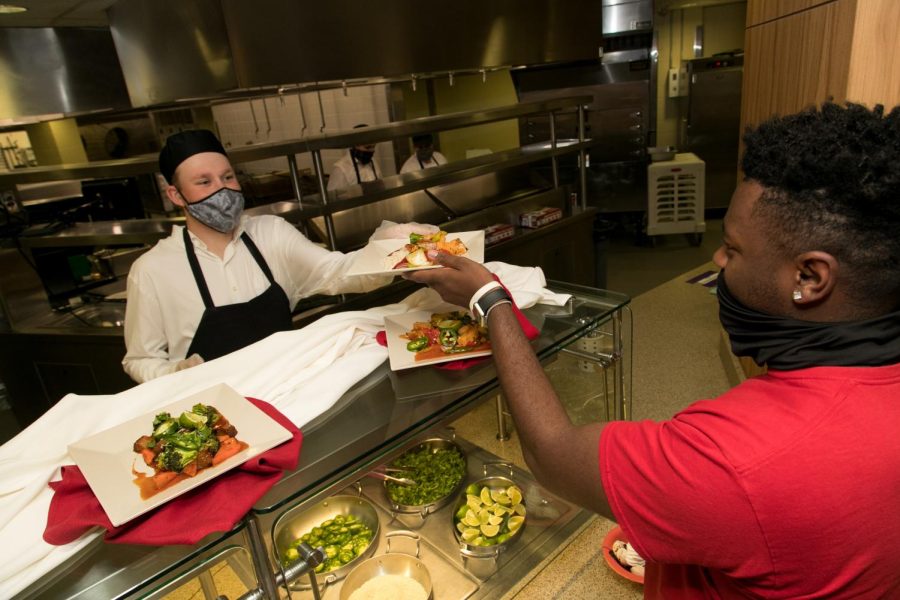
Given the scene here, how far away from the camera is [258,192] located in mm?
5172

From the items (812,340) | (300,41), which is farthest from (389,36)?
(812,340)

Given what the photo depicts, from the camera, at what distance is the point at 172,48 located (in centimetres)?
283

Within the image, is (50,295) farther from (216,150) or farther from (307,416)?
(307,416)

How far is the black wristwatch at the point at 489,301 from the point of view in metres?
1.13

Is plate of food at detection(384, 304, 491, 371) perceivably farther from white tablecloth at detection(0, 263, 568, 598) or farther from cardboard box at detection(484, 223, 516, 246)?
cardboard box at detection(484, 223, 516, 246)


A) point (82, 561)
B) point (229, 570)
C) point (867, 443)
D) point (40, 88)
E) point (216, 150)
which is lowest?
point (229, 570)

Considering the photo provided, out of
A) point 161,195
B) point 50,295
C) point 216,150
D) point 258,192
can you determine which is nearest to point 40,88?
point 161,195

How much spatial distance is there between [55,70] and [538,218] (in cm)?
374

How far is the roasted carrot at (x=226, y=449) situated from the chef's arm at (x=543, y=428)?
49 centimetres

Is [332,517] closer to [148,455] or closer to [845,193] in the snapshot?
[148,455]

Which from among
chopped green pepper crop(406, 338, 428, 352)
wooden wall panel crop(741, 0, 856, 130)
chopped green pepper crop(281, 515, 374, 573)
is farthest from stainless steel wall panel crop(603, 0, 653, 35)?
chopped green pepper crop(281, 515, 374, 573)

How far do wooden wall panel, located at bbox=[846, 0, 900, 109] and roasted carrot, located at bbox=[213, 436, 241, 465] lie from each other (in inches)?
83.6

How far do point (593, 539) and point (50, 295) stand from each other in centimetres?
293

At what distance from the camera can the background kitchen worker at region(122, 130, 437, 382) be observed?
6.11ft
